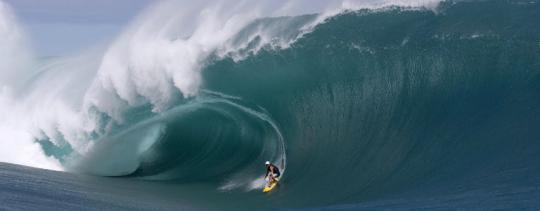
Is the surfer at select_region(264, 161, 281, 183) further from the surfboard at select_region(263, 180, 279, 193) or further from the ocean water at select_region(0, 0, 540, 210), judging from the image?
the ocean water at select_region(0, 0, 540, 210)

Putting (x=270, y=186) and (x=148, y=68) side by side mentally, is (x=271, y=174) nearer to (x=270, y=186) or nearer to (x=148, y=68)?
(x=270, y=186)

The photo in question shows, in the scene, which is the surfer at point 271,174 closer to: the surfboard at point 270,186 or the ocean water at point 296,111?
the surfboard at point 270,186

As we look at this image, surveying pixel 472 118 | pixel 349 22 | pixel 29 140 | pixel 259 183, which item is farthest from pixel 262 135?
pixel 29 140

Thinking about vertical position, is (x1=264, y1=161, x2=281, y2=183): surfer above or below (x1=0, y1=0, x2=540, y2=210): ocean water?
below

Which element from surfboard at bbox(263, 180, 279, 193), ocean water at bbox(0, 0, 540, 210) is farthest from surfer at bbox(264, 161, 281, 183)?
ocean water at bbox(0, 0, 540, 210)

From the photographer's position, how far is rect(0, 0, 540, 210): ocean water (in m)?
14.1

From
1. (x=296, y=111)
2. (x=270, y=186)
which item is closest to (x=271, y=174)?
(x=270, y=186)

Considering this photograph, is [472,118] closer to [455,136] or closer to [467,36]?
[455,136]

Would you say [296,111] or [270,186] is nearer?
[270,186]

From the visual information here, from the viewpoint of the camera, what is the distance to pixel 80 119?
67.9ft

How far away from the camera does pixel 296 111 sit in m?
18.4

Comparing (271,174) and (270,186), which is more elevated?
(271,174)

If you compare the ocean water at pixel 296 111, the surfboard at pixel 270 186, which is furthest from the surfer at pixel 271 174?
the ocean water at pixel 296 111

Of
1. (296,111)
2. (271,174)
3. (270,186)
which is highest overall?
(296,111)
